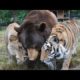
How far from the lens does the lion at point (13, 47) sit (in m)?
3.02

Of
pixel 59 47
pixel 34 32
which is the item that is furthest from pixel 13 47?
pixel 59 47

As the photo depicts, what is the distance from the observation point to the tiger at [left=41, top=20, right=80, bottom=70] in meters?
3.04

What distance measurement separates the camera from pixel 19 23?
302 cm

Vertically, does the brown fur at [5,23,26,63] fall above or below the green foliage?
below

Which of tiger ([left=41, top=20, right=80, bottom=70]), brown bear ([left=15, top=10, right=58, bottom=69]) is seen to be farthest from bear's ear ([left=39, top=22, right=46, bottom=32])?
tiger ([left=41, top=20, right=80, bottom=70])

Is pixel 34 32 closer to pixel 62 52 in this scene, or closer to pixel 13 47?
pixel 13 47

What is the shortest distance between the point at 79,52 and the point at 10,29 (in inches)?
36.4

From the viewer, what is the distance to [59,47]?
3043mm

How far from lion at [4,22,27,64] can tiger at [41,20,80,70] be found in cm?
28

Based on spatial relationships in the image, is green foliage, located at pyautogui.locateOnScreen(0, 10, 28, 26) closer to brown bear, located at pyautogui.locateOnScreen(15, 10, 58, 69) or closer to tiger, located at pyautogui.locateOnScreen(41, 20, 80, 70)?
brown bear, located at pyautogui.locateOnScreen(15, 10, 58, 69)

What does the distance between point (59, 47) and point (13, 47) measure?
59 centimetres

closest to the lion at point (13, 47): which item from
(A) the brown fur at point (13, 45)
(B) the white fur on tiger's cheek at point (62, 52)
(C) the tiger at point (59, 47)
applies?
(A) the brown fur at point (13, 45)

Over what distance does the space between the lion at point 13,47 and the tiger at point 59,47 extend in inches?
11.1
